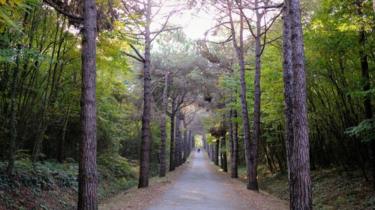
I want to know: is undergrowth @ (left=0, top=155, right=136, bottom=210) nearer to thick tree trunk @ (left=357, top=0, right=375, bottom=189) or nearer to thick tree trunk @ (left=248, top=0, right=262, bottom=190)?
thick tree trunk @ (left=248, top=0, right=262, bottom=190)

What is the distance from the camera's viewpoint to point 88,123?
307 inches

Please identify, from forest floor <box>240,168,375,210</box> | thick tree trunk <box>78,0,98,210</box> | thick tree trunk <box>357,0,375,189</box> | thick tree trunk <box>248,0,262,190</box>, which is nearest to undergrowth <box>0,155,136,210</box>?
thick tree trunk <box>78,0,98,210</box>

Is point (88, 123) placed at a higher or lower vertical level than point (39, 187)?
higher

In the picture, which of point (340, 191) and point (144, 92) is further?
point (144, 92)

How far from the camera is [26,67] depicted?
11672 mm

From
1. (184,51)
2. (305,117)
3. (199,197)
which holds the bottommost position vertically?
(199,197)

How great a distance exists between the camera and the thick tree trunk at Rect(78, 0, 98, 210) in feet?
25.0

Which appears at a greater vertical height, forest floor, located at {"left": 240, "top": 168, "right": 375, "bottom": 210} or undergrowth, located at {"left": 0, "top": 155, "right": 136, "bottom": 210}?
undergrowth, located at {"left": 0, "top": 155, "right": 136, "bottom": 210}

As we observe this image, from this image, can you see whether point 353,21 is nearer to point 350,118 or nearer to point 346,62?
point 346,62

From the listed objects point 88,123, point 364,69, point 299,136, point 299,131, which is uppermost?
point 364,69

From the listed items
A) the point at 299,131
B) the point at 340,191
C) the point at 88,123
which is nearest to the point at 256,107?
the point at 340,191

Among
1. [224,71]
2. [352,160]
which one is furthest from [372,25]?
[224,71]

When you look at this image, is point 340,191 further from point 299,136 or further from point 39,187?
point 39,187

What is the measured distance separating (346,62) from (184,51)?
17.6 m
